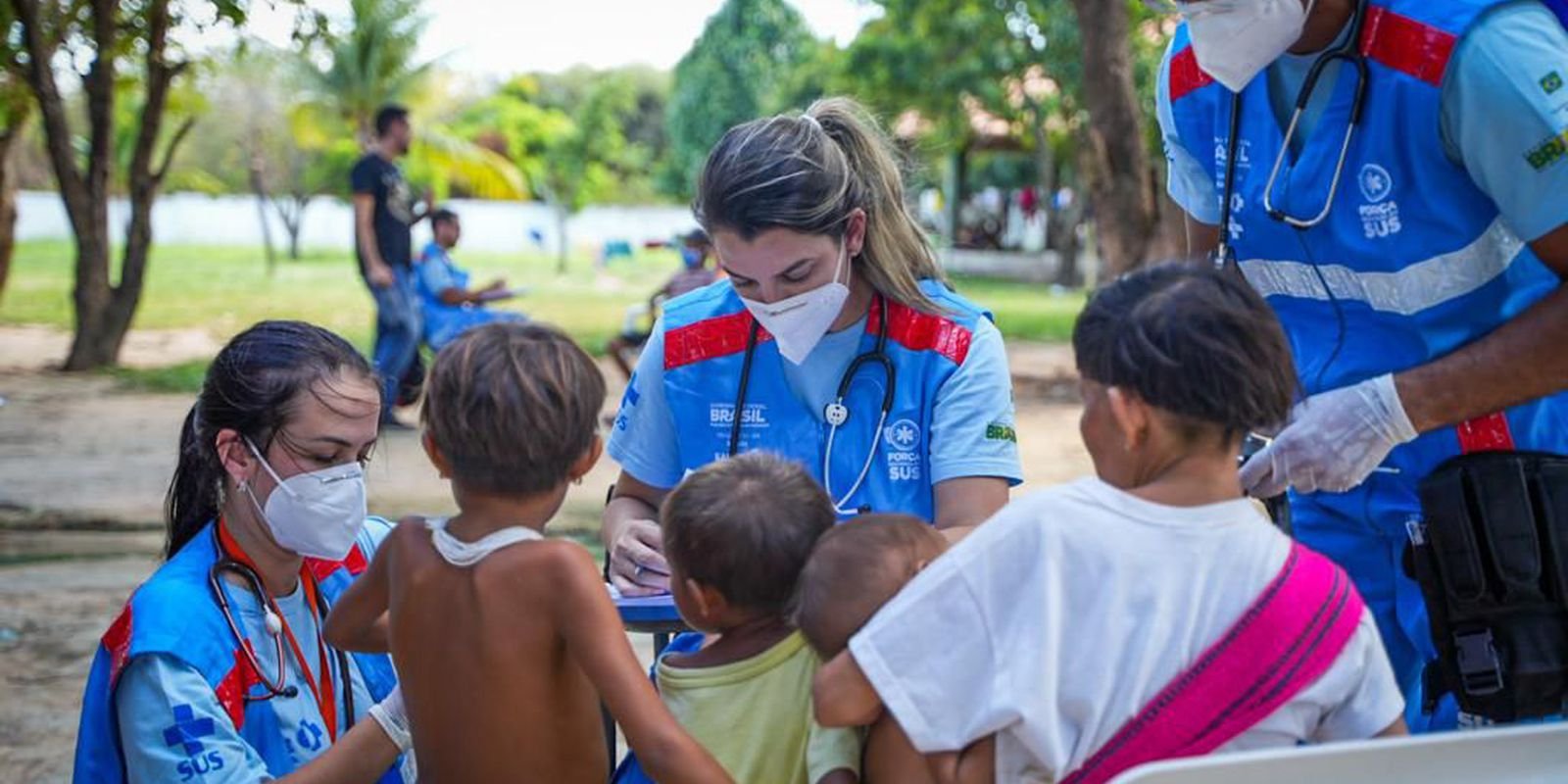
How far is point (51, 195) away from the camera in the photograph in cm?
4472

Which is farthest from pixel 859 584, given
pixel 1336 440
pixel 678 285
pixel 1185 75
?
pixel 678 285

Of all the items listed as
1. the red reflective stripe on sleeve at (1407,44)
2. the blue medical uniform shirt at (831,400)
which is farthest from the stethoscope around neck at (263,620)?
the red reflective stripe on sleeve at (1407,44)

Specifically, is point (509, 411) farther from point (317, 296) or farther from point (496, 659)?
point (317, 296)

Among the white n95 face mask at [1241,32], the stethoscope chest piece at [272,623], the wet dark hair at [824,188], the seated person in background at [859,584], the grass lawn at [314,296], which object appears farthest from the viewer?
the grass lawn at [314,296]

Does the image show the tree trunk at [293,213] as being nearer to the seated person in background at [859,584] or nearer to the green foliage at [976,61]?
the green foliage at [976,61]

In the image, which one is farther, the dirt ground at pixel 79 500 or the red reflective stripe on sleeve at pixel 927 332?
the dirt ground at pixel 79 500

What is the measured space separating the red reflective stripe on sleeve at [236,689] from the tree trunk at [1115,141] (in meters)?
8.12

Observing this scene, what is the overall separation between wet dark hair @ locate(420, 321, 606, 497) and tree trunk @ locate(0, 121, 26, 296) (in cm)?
1177

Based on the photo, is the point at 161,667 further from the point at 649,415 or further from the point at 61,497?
the point at 61,497

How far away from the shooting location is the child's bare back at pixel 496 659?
2.18 meters

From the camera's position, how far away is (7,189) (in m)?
13.0

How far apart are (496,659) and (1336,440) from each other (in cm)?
125

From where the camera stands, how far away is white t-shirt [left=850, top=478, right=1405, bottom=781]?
1.79 metres

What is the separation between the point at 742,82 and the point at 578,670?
38.7m
